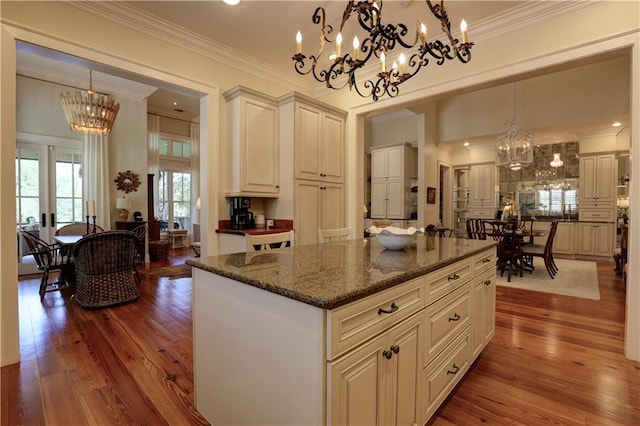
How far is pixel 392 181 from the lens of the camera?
7.32 m

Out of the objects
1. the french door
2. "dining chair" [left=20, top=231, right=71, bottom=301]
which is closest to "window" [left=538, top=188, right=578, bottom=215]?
"dining chair" [left=20, top=231, right=71, bottom=301]

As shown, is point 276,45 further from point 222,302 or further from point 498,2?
point 222,302

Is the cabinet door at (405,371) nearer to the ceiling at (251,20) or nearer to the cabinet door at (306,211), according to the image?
the cabinet door at (306,211)

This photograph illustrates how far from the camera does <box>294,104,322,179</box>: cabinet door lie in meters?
3.81

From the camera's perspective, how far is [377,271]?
139 cm

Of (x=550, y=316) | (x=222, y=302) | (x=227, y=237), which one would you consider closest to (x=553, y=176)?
(x=550, y=316)

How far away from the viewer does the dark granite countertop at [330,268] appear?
109cm

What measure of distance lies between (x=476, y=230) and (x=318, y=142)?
3591mm

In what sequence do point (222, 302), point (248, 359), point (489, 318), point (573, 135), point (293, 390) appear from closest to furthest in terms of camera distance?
point (293, 390)
point (248, 359)
point (222, 302)
point (489, 318)
point (573, 135)

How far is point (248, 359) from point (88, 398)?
1335 mm

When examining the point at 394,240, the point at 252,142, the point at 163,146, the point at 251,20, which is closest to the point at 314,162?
the point at 252,142

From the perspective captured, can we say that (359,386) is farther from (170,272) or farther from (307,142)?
(170,272)

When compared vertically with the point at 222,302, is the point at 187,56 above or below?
above

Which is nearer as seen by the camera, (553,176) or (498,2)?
(498,2)
